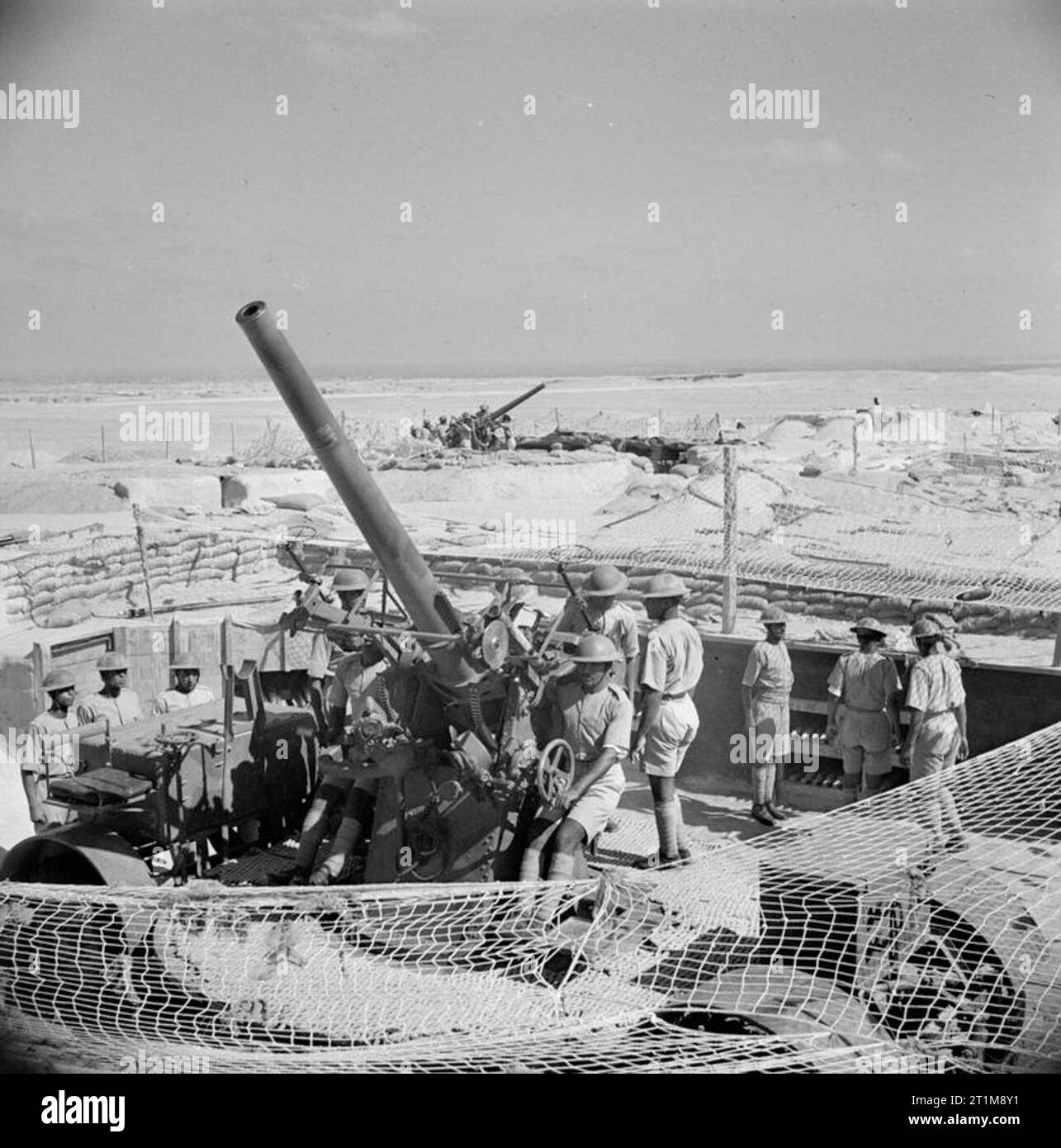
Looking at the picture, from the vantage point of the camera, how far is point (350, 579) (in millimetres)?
8094

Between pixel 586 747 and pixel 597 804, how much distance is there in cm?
36

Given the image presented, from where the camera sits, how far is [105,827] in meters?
7.41

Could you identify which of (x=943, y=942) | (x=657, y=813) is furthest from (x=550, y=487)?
(x=943, y=942)

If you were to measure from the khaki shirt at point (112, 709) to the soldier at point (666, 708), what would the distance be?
320 centimetres

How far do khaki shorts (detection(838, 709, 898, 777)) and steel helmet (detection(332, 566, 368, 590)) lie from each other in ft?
11.6

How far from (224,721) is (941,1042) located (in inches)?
150

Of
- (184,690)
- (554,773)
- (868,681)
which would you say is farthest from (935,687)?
(184,690)

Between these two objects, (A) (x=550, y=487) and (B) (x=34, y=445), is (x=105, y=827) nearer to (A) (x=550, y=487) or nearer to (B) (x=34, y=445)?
(A) (x=550, y=487)

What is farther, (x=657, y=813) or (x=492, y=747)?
(x=657, y=813)

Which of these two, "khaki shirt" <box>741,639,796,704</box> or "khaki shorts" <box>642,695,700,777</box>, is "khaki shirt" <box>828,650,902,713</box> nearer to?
"khaki shirt" <box>741,639,796,704</box>

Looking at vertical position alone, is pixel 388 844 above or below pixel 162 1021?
above

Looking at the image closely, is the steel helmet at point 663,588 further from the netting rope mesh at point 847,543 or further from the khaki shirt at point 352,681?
the netting rope mesh at point 847,543

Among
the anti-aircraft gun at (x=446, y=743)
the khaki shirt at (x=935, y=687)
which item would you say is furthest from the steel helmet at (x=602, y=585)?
the khaki shirt at (x=935, y=687)

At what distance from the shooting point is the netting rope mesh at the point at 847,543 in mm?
13656
